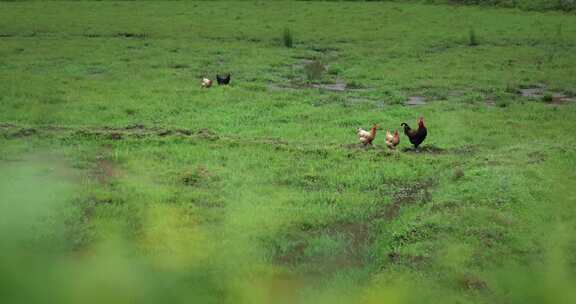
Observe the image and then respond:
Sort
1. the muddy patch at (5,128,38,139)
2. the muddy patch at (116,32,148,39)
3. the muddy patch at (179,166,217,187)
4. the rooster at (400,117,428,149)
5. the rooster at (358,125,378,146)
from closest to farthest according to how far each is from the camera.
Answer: the muddy patch at (179,166,217,187)
the rooster at (400,117,428,149)
the rooster at (358,125,378,146)
the muddy patch at (5,128,38,139)
the muddy patch at (116,32,148,39)

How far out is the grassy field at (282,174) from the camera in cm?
595

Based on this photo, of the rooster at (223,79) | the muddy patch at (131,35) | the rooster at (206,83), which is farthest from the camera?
the muddy patch at (131,35)

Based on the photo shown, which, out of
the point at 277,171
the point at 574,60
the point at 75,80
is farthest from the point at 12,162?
the point at 574,60

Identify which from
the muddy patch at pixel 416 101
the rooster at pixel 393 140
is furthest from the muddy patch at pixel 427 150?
the muddy patch at pixel 416 101

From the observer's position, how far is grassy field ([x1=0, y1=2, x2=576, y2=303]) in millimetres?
5945

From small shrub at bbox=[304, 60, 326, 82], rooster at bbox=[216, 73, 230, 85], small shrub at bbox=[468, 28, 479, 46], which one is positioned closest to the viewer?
rooster at bbox=[216, 73, 230, 85]

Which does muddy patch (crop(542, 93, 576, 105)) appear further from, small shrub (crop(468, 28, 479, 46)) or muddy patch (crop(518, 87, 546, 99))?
small shrub (crop(468, 28, 479, 46))

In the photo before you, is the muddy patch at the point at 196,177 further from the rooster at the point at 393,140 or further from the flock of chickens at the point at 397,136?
the rooster at the point at 393,140

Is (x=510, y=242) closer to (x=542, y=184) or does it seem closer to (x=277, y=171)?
(x=542, y=184)

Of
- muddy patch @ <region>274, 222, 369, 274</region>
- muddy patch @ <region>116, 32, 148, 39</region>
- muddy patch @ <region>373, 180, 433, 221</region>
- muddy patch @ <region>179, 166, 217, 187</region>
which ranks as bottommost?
muddy patch @ <region>116, 32, 148, 39</region>

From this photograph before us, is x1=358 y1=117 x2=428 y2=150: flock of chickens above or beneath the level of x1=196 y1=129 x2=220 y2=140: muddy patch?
above

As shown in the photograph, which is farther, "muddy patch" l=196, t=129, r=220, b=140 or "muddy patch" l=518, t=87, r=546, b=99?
"muddy patch" l=518, t=87, r=546, b=99

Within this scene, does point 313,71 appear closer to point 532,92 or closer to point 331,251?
point 532,92

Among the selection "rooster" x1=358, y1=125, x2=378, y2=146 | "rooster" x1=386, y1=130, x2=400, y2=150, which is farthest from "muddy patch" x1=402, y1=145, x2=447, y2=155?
"rooster" x1=358, y1=125, x2=378, y2=146
